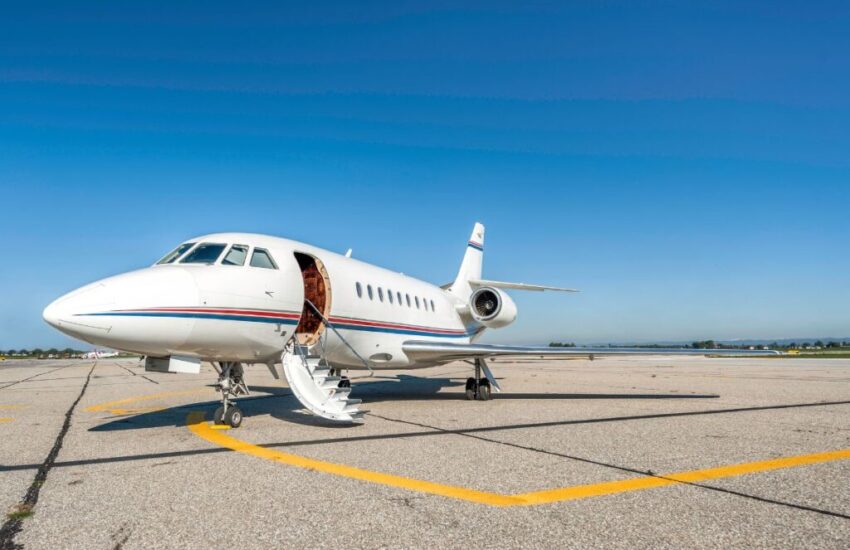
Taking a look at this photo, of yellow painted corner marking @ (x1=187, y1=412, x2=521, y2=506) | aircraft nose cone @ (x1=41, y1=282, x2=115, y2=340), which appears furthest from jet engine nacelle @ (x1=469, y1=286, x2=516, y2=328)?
aircraft nose cone @ (x1=41, y1=282, x2=115, y2=340)

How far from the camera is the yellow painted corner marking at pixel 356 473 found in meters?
4.37

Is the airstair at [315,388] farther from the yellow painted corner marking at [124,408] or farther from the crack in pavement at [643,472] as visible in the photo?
the yellow painted corner marking at [124,408]

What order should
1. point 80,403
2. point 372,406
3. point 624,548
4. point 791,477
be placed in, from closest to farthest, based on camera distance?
point 624,548
point 791,477
point 372,406
point 80,403

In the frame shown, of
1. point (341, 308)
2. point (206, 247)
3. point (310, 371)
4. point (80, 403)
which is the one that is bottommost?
point (80, 403)

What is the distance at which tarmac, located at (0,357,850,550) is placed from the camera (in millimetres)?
3557

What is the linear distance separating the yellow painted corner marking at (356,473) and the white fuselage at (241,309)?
5.02ft

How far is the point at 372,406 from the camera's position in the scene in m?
11.8

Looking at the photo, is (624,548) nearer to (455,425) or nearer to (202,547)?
(202,547)

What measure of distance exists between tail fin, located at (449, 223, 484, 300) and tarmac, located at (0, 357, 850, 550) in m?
10.1

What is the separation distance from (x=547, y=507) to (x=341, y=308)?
24.3ft

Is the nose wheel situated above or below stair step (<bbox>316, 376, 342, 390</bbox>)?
below

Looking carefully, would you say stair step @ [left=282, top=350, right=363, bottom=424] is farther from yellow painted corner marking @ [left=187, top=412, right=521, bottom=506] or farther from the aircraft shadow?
yellow painted corner marking @ [left=187, top=412, right=521, bottom=506]

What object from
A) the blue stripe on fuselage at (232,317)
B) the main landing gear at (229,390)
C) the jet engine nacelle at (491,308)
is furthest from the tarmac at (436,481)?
the jet engine nacelle at (491,308)

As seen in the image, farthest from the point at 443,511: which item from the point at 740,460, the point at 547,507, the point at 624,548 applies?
the point at 740,460
